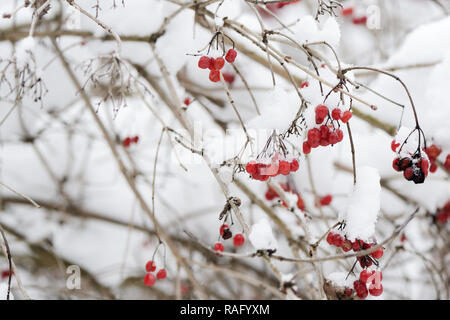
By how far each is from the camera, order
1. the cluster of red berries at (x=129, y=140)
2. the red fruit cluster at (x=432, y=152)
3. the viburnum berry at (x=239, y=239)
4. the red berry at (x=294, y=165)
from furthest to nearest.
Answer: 1. the cluster of red berries at (x=129, y=140)
2. the red fruit cluster at (x=432, y=152)
3. the viburnum berry at (x=239, y=239)
4. the red berry at (x=294, y=165)

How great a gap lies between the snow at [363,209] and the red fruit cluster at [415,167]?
76 millimetres

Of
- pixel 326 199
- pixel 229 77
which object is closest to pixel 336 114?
pixel 326 199

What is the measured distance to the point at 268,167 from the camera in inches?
43.2

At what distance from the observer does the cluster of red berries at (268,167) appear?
3.60 feet

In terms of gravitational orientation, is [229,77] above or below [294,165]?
→ above

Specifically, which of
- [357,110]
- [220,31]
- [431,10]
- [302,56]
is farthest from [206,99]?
[431,10]

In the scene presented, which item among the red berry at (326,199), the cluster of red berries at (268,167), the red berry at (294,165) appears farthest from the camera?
the red berry at (326,199)

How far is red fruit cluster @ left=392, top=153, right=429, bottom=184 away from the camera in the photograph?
1.14 metres

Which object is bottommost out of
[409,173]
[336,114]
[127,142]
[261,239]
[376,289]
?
[376,289]

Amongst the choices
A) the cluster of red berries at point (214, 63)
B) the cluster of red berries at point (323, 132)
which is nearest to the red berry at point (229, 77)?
the cluster of red berries at point (214, 63)

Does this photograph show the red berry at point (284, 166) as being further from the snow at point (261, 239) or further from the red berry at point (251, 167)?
the snow at point (261, 239)

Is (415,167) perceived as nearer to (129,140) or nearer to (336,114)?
(336,114)

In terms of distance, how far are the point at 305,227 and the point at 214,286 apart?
1.53m

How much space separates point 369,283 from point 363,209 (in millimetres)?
228
